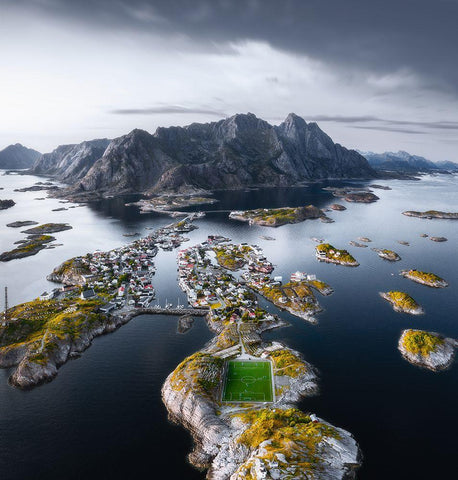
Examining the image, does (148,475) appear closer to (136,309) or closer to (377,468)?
(377,468)

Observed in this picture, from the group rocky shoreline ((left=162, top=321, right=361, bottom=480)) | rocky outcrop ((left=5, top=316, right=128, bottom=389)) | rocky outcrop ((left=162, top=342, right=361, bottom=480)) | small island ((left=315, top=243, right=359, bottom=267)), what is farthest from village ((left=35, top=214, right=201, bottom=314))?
small island ((left=315, top=243, right=359, bottom=267))

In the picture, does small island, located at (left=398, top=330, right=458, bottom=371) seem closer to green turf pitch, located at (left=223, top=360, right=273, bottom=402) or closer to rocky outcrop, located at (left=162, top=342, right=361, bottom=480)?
rocky outcrop, located at (left=162, top=342, right=361, bottom=480)

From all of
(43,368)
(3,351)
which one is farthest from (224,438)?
(3,351)

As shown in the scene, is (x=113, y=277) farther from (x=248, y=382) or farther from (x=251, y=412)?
(x=251, y=412)

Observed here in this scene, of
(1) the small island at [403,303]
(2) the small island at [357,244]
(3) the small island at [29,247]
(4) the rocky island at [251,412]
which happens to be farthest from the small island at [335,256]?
(3) the small island at [29,247]

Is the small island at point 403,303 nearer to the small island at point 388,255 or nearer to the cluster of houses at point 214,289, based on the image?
the cluster of houses at point 214,289

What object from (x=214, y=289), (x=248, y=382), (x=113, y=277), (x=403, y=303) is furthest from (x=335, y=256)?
(x=113, y=277)
